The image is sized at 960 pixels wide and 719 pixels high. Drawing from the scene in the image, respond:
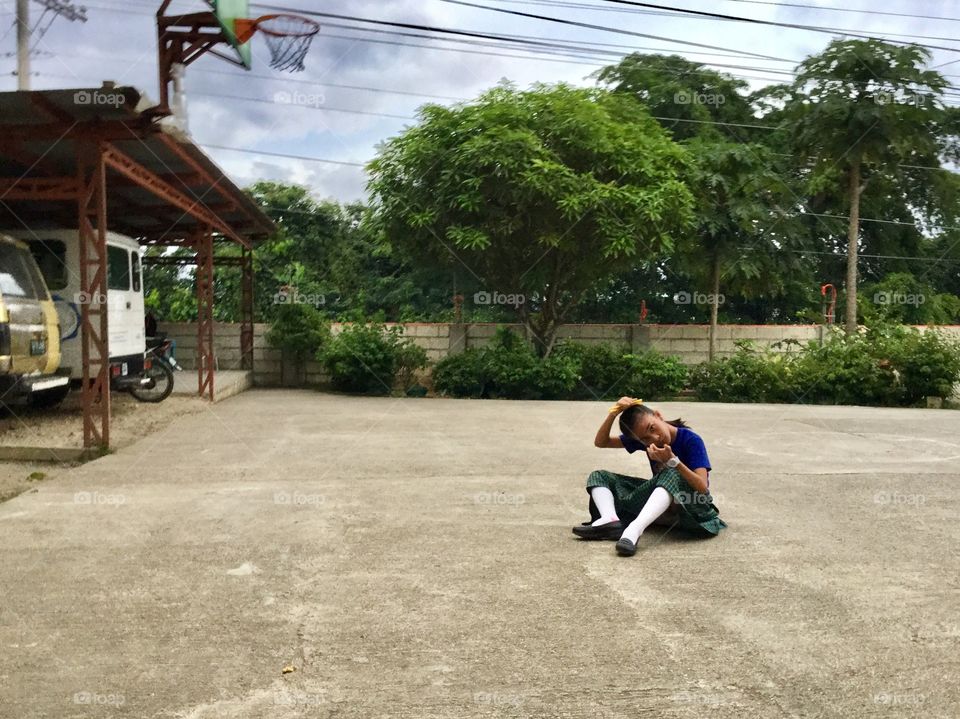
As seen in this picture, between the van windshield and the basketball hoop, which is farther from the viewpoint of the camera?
the basketball hoop

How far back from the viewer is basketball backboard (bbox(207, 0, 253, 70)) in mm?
8086

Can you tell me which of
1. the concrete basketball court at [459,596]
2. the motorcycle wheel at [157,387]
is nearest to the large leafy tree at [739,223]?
the motorcycle wheel at [157,387]

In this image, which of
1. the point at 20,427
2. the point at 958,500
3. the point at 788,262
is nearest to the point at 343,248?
the point at 788,262

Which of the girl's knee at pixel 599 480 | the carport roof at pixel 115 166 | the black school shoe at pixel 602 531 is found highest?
the carport roof at pixel 115 166

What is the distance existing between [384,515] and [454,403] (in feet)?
26.1

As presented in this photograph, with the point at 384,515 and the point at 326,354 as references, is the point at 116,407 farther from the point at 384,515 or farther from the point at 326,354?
the point at 384,515

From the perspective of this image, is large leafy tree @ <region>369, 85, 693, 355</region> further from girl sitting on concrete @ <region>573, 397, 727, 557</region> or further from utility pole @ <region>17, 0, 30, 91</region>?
girl sitting on concrete @ <region>573, 397, 727, 557</region>

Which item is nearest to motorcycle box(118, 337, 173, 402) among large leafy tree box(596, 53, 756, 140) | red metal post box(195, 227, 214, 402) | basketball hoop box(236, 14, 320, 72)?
red metal post box(195, 227, 214, 402)

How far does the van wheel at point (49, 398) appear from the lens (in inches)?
410

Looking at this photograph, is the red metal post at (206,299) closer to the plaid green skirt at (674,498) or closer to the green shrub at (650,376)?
the green shrub at (650,376)

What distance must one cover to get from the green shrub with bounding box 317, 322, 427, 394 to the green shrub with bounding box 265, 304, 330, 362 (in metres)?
0.39

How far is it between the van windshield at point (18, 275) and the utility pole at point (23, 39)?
330 inches

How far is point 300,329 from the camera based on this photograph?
52.2 feet

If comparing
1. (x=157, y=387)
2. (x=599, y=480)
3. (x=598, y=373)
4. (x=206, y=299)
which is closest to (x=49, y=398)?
(x=157, y=387)
